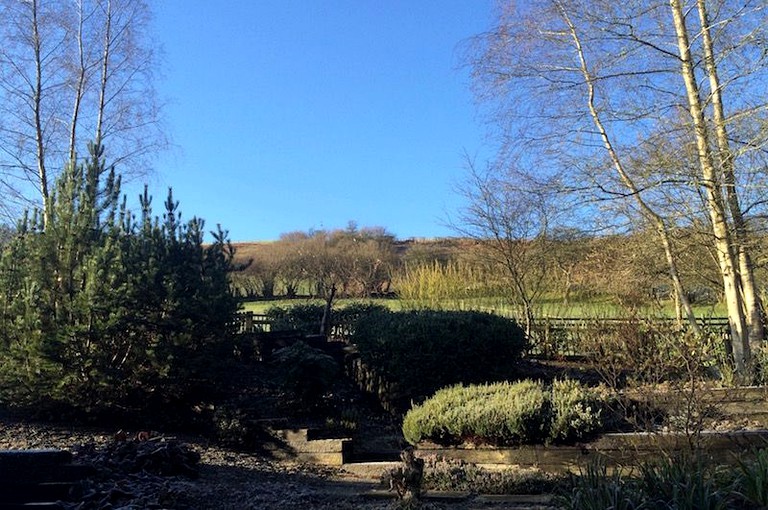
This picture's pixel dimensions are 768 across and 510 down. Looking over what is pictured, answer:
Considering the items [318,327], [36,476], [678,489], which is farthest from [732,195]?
[36,476]

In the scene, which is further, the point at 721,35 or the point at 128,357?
the point at 721,35

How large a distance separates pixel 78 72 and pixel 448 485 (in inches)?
492

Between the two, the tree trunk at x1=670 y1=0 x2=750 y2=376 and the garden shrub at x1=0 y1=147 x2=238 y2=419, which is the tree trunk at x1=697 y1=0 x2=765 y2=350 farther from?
the garden shrub at x1=0 y1=147 x2=238 y2=419

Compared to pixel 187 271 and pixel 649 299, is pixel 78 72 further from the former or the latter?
pixel 649 299

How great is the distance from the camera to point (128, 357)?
834 cm

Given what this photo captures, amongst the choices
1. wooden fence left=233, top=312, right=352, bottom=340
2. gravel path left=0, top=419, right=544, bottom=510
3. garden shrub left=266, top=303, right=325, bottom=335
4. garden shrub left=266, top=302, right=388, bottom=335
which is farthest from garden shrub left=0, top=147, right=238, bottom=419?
garden shrub left=266, top=303, right=325, bottom=335

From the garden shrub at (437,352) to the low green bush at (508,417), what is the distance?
5.67 feet

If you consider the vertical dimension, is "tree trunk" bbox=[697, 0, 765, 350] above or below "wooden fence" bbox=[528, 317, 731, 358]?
above

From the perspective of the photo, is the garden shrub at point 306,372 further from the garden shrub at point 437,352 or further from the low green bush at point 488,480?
the low green bush at point 488,480

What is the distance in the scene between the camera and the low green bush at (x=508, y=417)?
6743 millimetres

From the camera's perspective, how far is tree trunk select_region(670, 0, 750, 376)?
864 centimetres

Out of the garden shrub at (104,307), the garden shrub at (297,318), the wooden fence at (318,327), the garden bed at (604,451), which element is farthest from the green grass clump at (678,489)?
the garden shrub at (297,318)

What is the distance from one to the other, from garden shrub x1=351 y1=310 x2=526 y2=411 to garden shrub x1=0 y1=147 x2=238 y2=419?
7.79 ft

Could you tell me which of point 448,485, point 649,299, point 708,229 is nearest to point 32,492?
point 448,485
